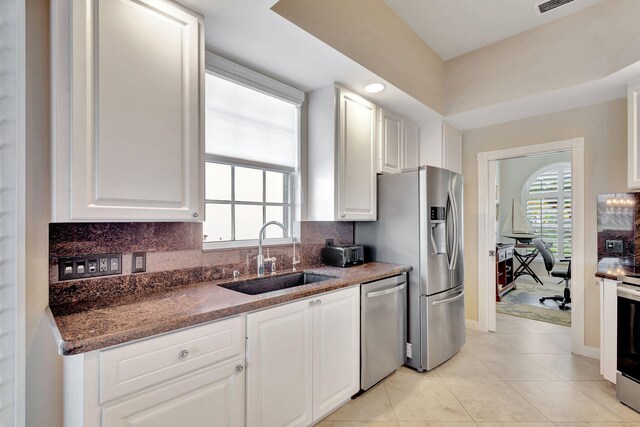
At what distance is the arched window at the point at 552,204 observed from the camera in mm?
6070

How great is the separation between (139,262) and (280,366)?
944 mm

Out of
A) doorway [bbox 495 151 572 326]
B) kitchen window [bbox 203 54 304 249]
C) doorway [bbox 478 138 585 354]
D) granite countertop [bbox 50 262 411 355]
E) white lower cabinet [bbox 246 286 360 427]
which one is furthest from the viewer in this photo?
doorway [bbox 495 151 572 326]

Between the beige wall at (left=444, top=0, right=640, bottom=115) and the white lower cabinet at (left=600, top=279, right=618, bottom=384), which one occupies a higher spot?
the beige wall at (left=444, top=0, right=640, bottom=115)

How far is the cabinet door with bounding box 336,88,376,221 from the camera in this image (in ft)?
8.16

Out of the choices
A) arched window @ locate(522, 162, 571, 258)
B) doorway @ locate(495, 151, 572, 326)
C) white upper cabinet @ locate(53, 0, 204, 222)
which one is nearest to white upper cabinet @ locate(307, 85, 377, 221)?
white upper cabinet @ locate(53, 0, 204, 222)

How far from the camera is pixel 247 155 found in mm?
2252

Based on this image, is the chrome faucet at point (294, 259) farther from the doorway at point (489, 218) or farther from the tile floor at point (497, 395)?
the doorway at point (489, 218)

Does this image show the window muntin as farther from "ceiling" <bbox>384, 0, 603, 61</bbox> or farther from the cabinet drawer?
"ceiling" <bbox>384, 0, 603, 61</bbox>

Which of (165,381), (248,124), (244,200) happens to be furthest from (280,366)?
(248,124)

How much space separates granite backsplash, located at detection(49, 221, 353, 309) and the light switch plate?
0.7 inches

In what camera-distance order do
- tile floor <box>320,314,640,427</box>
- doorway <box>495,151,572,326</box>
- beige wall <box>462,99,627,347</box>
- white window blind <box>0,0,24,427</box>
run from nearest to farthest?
1. white window blind <box>0,0,24,427</box>
2. tile floor <box>320,314,640,427</box>
3. beige wall <box>462,99,627,347</box>
4. doorway <box>495,151,572,326</box>

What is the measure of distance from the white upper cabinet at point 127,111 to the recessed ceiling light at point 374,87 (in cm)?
138

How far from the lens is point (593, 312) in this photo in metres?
2.86

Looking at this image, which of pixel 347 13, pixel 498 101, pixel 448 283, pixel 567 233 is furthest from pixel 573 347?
pixel 567 233
